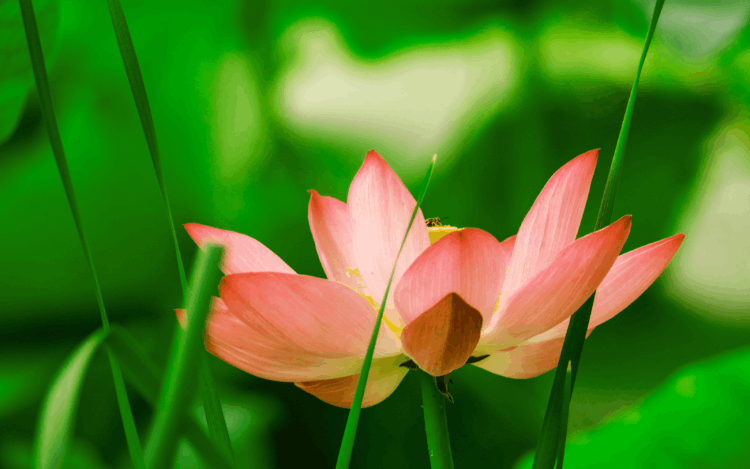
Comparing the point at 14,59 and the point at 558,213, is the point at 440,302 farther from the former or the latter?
the point at 14,59

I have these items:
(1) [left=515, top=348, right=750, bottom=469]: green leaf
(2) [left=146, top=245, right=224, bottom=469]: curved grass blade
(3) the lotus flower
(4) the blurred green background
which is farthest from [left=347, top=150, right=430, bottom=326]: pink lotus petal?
(4) the blurred green background

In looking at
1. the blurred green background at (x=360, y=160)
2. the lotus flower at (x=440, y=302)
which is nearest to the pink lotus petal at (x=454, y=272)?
the lotus flower at (x=440, y=302)

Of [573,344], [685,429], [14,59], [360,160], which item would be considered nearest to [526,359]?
[573,344]

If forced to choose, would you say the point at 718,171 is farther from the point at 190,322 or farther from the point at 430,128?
the point at 190,322

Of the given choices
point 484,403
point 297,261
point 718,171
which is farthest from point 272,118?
point 718,171

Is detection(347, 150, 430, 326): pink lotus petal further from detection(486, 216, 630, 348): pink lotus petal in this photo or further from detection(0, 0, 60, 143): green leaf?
detection(0, 0, 60, 143): green leaf

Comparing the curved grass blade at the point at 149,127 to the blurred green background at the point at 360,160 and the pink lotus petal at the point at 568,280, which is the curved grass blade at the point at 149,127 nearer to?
the pink lotus petal at the point at 568,280
